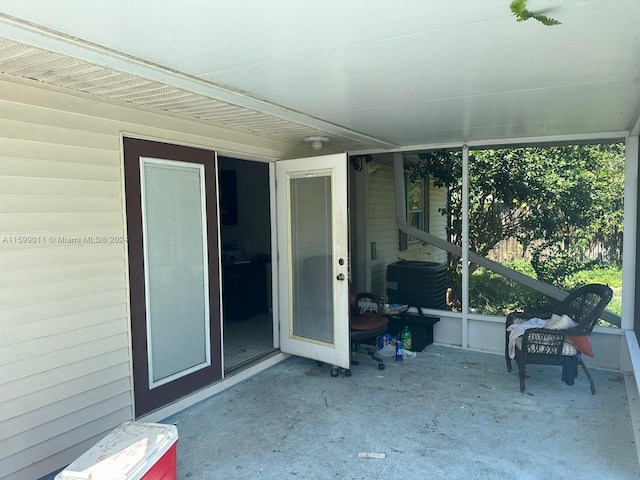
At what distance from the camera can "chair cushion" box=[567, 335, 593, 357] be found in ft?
12.2

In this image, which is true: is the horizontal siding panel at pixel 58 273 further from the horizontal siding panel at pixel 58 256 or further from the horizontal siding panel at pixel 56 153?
the horizontal siding panel at pixel 56 153

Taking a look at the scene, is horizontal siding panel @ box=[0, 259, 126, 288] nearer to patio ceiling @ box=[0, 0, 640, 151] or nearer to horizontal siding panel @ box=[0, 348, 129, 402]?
horizontal siding panel @ box=[0, 348, 129, 402]

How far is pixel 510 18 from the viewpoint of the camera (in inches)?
65.5

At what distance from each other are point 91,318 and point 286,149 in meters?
2.63

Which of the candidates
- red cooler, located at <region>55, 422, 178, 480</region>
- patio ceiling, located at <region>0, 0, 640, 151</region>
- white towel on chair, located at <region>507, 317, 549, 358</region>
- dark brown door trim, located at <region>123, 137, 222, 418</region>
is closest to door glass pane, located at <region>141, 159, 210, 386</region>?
dark brown door trim, located at <region>123, 137, 222, 418</region>

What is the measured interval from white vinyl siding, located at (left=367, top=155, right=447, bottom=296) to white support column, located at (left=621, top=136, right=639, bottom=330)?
189 centimetres

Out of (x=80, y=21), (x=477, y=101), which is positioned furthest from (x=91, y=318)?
(x=477, y=101)

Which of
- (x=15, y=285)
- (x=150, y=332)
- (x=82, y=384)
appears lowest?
(x=82, y=384)

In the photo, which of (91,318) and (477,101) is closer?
(91,318)

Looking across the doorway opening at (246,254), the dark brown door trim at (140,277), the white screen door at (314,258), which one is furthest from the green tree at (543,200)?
the dark brown door trim at (140,277)

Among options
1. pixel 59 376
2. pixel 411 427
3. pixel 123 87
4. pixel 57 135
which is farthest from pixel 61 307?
pixel 411 427

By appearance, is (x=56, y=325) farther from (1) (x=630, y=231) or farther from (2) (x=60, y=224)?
(1) (x=630, y=231)

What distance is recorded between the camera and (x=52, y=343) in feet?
8.37

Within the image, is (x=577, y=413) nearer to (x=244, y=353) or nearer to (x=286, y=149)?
(x=244, y=353)
